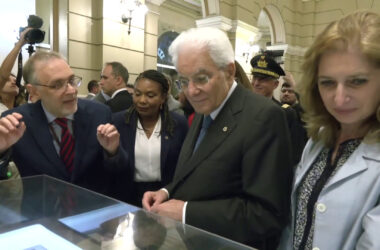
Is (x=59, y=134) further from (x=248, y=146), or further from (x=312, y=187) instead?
(x=312, y=187)

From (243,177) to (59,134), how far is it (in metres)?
1.10

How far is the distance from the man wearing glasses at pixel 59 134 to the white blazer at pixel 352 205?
41.3 inches

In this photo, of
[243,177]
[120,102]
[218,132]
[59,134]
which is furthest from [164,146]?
[120,102]

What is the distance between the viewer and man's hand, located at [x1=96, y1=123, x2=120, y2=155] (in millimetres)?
1644

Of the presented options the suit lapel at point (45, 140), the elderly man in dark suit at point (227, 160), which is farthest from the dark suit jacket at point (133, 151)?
the elderly man in dark suit at point (227, 160)

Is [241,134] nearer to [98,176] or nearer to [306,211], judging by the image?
[306,211]

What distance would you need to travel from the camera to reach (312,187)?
44.6 inches

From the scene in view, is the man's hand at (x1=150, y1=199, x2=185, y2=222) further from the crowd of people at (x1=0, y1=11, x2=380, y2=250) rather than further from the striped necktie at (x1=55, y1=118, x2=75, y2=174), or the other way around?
the striped necktie at (x1=55, y1=118, x2=75, y2=174)

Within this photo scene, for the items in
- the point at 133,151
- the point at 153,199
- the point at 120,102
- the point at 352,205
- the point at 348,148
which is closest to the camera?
the point at 352,205

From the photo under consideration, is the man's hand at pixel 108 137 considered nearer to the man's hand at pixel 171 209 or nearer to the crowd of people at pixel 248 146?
the crowd of people at pixel 248 146

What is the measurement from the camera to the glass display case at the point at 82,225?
97 centimetres

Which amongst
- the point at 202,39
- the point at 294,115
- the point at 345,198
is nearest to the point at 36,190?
the point at 202,39

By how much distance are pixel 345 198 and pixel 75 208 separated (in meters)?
0.97

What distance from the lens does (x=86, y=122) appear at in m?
1.88
